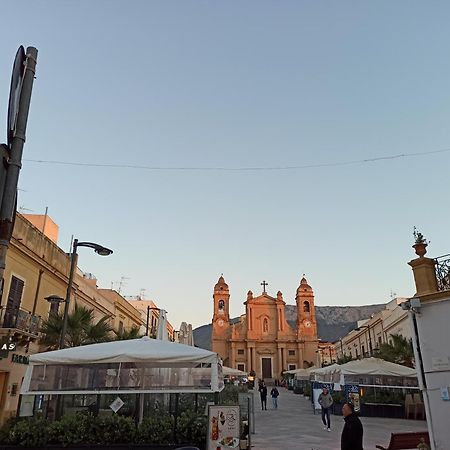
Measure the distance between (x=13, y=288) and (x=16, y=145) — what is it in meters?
16.7

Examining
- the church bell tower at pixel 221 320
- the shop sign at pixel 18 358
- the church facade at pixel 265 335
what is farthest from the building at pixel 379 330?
the shop sign at pixel 18 358

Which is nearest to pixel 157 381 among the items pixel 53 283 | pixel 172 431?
pixel 172 431

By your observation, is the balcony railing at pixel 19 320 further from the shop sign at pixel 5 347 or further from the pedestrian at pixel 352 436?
the pedestrian at pixel 352 436

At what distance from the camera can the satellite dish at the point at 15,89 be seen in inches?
93.9

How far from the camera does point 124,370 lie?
9.23 m

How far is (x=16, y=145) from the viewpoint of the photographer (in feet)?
7.54

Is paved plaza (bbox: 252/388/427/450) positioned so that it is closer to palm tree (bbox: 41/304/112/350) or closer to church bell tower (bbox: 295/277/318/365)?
palm tree (bbox: 41/304/112/350)

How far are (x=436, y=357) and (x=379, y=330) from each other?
3359 centimetres

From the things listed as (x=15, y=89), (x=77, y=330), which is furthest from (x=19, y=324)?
(x=15, y=89)

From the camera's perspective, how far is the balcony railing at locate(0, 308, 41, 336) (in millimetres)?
16062

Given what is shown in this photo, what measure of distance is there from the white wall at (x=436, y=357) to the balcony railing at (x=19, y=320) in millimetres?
13564

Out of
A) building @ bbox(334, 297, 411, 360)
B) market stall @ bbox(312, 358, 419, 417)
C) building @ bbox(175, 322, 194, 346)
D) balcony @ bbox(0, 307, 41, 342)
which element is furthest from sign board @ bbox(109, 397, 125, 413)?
building @ bbox(334, 297, 411, 360)

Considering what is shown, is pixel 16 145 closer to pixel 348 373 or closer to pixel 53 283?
pixel 348 373

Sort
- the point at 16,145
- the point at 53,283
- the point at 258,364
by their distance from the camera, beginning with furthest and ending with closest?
the point at 258,364, the point at 53,283, the point at 16,145
